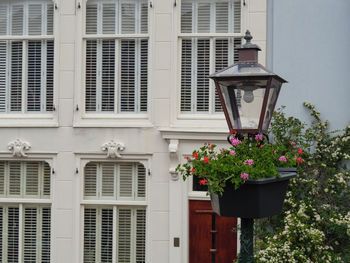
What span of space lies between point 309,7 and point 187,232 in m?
3.85

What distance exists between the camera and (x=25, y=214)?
8.30 meters

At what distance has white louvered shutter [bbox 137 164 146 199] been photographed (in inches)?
317

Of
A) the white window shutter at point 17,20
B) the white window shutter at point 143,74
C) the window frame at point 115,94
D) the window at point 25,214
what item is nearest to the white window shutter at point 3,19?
the white window shutter at point 17,20

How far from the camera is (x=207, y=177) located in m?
3.74

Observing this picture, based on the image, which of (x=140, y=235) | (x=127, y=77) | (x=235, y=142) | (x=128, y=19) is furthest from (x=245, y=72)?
(x=140, y=235)

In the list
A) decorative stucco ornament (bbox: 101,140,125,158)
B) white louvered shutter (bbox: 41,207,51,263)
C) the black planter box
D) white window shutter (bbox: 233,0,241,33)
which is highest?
white window shutter (bbox: 233,0,241,33)

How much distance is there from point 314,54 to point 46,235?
508cm

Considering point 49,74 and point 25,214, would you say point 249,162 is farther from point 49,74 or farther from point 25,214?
point 25,214

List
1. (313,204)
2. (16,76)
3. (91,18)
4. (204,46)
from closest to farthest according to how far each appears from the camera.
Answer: (313,204) → (204,46) → (91,18) → (16,76)

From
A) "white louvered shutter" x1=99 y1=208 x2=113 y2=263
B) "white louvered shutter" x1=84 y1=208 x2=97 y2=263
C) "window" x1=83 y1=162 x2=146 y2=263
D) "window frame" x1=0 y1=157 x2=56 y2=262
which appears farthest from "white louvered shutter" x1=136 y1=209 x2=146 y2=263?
"window frame" x1=0 y1=157 x2=56 y2=262

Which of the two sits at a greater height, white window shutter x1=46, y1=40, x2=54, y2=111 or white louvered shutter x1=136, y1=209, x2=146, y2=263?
white window shutter x1=46, y1=40, x2=54, y2=111

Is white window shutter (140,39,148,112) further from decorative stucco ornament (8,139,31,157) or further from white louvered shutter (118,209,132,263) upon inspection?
decorative stucco ornament (8,139,31,157)

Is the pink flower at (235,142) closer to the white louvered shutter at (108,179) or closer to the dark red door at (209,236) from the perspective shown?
the dark red door at (209,236)

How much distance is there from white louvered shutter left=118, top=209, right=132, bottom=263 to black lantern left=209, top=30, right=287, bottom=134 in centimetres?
455
